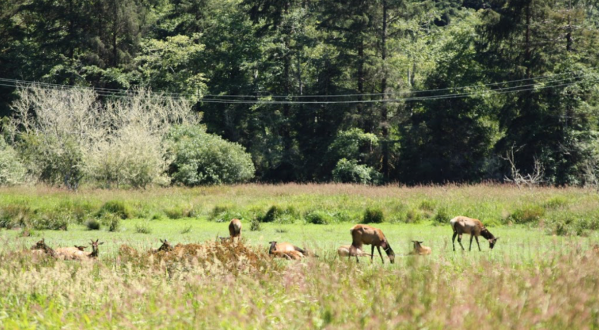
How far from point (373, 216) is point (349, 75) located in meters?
30.9

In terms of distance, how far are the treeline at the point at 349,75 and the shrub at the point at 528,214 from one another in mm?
20852

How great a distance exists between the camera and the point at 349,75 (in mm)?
54219

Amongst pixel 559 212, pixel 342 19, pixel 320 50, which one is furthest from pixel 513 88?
pixel 559 212

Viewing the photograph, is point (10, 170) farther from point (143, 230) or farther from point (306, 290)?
point (306, 290)

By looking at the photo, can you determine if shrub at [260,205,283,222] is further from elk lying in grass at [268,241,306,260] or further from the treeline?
the treeline

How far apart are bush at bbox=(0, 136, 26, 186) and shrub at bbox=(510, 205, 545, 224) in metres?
30.1

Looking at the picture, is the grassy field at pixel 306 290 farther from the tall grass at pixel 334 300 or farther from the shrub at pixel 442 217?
the shrub at pixel 442 217

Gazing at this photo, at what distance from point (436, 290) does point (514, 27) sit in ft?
147

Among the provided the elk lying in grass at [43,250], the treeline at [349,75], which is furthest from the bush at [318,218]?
the treeline at [349,75]

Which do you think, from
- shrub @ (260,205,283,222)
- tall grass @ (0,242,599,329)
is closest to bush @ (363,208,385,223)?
shrub @ (260,205,283,222)

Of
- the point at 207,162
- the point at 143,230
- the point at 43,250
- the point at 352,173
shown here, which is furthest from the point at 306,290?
the point at 352,173

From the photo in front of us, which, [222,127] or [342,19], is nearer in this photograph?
[342,19]

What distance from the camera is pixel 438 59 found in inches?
2128

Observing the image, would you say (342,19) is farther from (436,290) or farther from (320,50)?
(436,290)
